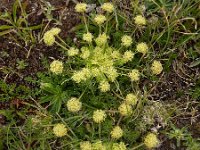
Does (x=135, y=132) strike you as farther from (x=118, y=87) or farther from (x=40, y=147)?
(x=40, y=147)

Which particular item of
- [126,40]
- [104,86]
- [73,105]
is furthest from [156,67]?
[73,105]

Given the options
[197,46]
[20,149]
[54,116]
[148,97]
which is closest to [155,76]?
[148,97]

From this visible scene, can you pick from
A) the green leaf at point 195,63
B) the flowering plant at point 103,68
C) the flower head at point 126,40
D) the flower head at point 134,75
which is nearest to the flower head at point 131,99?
the flowering plant at point 103,68

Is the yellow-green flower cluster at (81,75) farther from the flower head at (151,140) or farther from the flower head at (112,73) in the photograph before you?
the flower head at (151,140)

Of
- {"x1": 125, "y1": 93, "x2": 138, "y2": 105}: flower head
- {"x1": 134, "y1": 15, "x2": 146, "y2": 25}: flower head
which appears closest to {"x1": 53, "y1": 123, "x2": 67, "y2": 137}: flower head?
{"x1": 125, "y1": 93, "x2": 138, "y2": 105}: flower head

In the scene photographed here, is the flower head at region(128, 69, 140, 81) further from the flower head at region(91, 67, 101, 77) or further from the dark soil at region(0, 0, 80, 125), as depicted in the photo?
the dark soil at region(0, 0, 80, 125)
